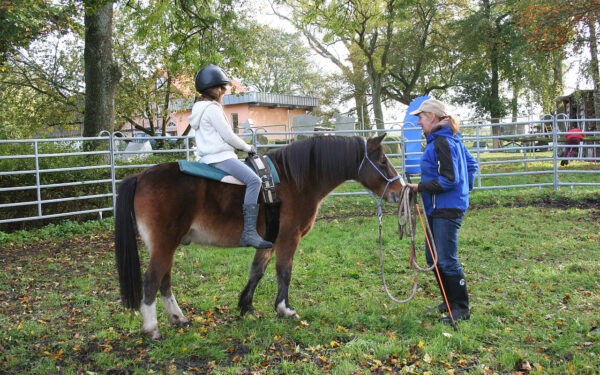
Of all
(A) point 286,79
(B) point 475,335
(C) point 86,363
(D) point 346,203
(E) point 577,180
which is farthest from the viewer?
(A) point 286,79

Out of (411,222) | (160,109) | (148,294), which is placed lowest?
(148,294)

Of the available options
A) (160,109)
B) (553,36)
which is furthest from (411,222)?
(160,109)

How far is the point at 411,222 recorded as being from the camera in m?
4.43

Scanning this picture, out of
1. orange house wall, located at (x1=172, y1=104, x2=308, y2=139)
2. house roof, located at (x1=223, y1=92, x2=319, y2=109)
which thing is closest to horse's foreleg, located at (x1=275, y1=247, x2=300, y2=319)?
house roof, located at (x1=223, y1=92, x2=319, y2=109)

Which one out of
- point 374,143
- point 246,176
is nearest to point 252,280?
point 246,176

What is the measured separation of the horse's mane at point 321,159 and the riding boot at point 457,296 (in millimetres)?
1428

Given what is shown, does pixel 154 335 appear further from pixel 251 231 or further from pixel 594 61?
pixel 594 61

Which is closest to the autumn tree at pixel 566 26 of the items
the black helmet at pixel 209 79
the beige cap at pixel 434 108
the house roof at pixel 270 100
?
the beige cap at pixel 434 108

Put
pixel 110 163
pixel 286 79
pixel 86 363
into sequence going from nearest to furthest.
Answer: pixel 86 363 → pixel 110 163 → pixel 286 79

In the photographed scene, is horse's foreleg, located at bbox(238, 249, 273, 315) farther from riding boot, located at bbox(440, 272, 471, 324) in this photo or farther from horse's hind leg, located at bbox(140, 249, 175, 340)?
riding boot, located at bbox(440, 272, 471, 324)

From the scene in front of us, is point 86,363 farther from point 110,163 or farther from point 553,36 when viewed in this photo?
point 553,36

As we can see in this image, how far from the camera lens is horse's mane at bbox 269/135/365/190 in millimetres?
4516

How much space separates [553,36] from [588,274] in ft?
42.2

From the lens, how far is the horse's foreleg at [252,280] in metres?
4.51
